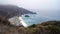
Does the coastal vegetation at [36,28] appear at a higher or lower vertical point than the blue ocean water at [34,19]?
lower

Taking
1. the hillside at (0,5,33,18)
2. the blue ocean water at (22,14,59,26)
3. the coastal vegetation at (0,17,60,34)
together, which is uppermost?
the hillside at (0,5,33,18)

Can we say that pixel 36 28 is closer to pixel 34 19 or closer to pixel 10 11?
pixel 34 19

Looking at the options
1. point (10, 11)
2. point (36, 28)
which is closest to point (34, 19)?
point (36, 28)

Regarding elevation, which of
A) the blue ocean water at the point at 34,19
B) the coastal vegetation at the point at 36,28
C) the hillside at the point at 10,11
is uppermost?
the hillside at the point at 10,11

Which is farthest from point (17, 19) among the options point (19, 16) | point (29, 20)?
point (29, 20)

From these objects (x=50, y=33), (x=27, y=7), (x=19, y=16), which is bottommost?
(x=50, y=33)

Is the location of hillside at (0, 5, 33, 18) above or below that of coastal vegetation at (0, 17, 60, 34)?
above

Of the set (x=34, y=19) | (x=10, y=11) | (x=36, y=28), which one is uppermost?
(x=10, y=11)

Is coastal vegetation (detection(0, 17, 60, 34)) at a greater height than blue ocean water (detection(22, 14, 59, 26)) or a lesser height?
lesser

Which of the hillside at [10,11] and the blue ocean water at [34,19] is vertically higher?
the hillside at [10,11]

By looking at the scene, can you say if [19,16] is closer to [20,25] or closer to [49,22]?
[20,25]

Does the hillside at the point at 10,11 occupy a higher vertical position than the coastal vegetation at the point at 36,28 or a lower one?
higher
